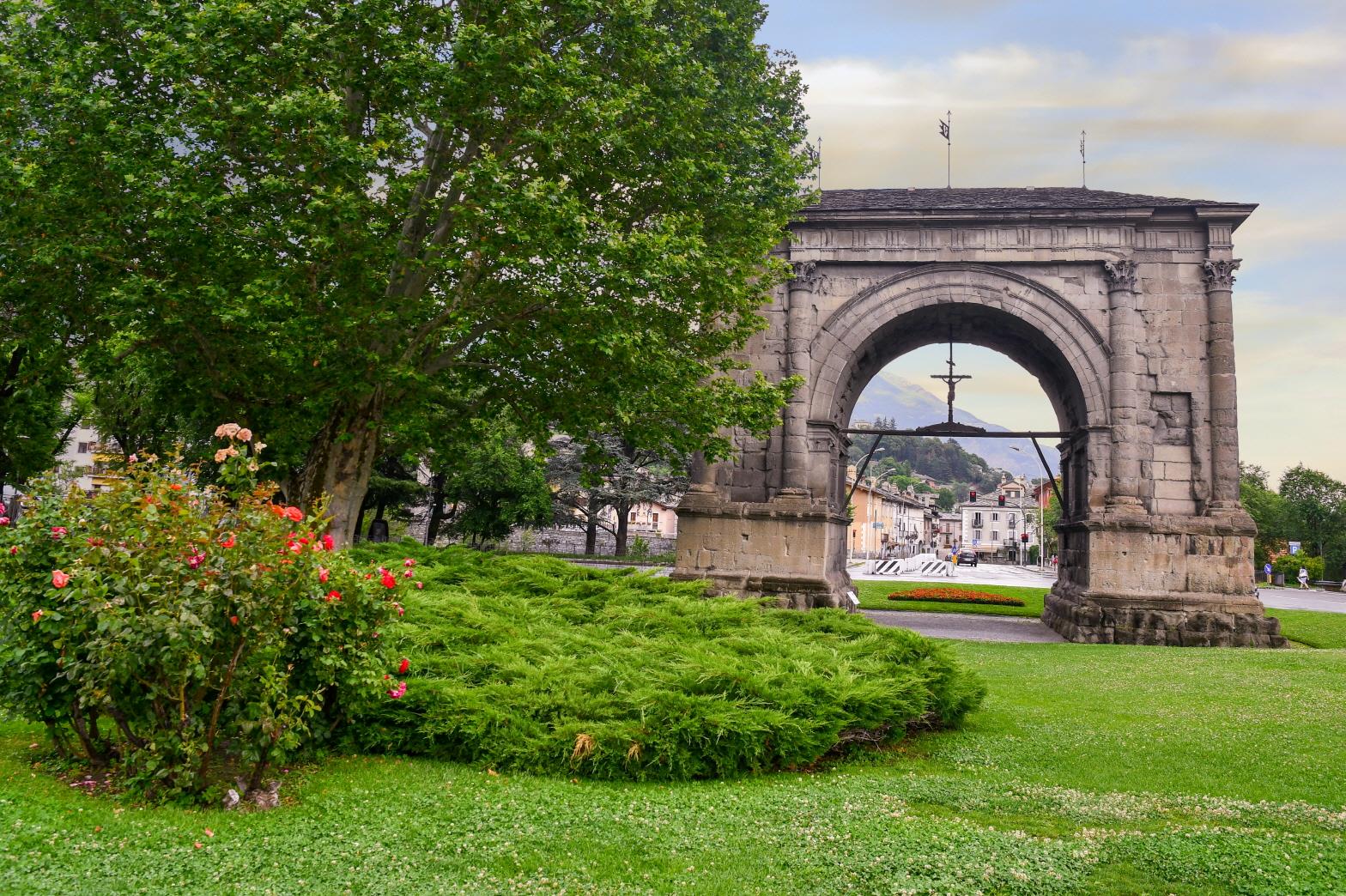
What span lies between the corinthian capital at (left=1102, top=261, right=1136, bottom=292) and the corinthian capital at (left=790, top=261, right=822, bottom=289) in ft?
20.2

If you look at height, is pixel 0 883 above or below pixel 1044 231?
below

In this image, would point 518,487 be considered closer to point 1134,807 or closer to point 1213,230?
point 1213,230

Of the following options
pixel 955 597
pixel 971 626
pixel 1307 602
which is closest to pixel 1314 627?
pixel 971 626

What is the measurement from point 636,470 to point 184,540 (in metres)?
32.2

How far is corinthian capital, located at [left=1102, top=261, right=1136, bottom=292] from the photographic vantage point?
1934 cm

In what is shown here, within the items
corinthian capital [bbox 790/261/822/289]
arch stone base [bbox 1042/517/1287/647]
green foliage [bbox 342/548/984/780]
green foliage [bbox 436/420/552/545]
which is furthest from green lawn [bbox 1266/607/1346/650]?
green foliage [bbox 436/420/552/545]

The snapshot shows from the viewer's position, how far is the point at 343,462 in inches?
562

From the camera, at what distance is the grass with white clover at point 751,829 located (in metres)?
4.96

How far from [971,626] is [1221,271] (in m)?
9.38

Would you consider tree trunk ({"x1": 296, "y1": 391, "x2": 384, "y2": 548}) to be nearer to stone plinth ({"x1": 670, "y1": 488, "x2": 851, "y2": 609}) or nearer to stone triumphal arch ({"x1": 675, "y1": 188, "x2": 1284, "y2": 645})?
stone plinth ({"x1": 670, "y1": 488, "x2": 851, "y2": 609})

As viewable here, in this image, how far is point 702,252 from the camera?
14.7 meters

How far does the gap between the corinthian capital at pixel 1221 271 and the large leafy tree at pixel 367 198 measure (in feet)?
35.3

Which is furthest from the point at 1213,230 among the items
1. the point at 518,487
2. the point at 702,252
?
the point at 518,487

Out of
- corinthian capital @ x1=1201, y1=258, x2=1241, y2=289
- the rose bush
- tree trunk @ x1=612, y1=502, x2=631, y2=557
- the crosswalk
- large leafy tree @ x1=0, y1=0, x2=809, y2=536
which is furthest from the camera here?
the crosswalk
